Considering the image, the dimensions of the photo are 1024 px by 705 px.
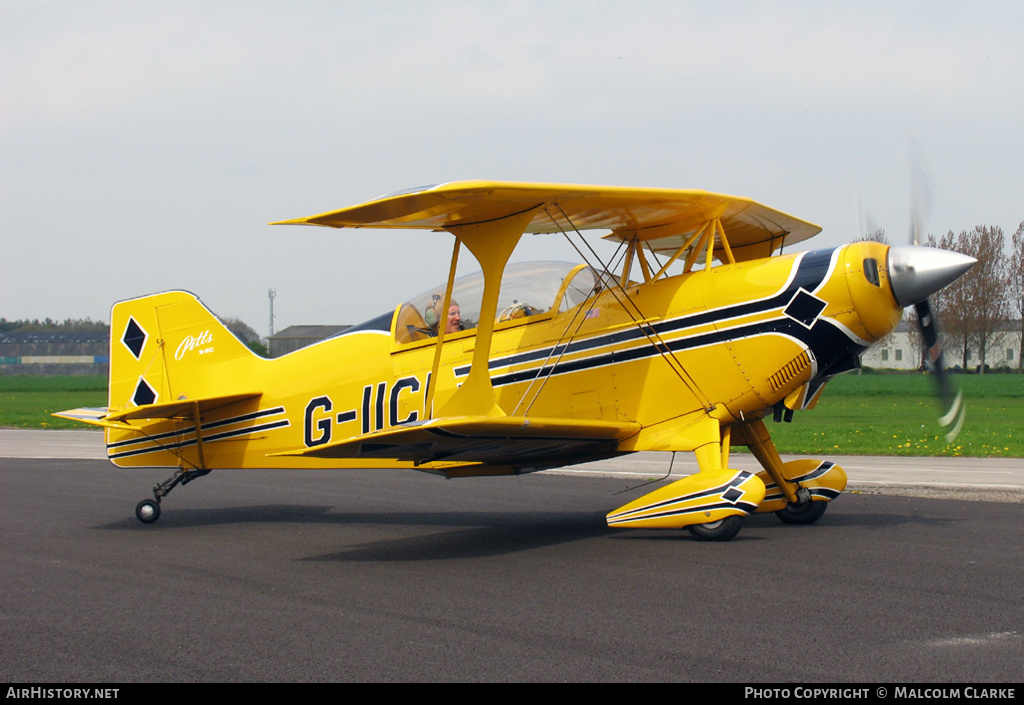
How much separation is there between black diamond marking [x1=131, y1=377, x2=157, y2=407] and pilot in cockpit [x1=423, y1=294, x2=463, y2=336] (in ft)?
11.7

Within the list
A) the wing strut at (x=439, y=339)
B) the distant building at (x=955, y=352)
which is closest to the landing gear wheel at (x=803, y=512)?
the wing strut at (x=439, y=339)

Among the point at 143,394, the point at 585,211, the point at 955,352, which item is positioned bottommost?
the point at 955,352

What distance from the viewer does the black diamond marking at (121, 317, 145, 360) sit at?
35.8 ft

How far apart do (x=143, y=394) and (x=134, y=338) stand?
0.68 meters

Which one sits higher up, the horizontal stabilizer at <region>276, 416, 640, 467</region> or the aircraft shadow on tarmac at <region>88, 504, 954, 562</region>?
the horizontal stabilizer at <region>276, 416, 640, 467</region>

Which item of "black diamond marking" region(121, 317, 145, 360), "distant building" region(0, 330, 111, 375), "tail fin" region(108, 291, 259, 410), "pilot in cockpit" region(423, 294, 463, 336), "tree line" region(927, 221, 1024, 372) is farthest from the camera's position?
"distant building" region(0, 330, 111, 375)

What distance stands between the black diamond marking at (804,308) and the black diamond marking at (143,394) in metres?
7.07

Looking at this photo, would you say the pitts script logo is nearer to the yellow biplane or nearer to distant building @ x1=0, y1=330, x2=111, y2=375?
the yellow biplane

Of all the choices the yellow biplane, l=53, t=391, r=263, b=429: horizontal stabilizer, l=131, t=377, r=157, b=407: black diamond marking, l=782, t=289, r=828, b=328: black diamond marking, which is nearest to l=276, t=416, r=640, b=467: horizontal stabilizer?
the yellow biplane

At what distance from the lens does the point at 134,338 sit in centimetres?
→ 1096

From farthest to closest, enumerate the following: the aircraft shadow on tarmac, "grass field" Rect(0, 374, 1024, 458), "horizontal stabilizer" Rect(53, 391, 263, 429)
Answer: "grass field" Rect(0, 374, 1024, 458) → "horizontal stabilizer" Rect(53, 391, 263, 429) → the aircraft shadow on tarmac

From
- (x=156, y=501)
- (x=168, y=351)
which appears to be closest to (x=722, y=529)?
(x=156, y=501)

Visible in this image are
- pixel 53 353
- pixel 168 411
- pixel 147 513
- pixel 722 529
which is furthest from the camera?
pixel 53 353

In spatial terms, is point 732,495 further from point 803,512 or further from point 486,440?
point 486,440
